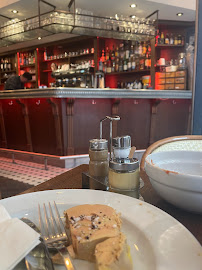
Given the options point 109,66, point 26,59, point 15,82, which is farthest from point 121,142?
point 26,59


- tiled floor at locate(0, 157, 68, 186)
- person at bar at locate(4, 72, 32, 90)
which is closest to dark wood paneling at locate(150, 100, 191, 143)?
tiled floor at locate(0, 157, 68, 186)

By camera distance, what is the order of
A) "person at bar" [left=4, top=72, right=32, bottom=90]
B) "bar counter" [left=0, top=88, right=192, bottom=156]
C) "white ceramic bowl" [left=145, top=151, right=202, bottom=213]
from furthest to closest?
"person at bar" [left=4, top=72, right=32, bottom=90] < "bar counter" [left=0, top=88, right=192, bottom=156] < "white ceramic bowl" [left=145, top=151, right=202, bottom=213]

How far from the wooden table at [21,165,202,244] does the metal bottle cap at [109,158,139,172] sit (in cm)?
12

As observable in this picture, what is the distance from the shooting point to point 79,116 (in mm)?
4086

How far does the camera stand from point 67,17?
181 inches

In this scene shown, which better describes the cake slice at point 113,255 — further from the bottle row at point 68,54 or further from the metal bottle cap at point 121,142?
the bottle row at point 68,54

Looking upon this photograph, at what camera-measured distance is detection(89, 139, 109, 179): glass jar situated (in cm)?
79

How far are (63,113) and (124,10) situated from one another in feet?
10.0

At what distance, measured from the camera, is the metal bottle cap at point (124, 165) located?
0.64 m

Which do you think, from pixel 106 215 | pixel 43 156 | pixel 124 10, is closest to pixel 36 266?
pixel 106 215

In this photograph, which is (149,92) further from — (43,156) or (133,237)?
(133,237)

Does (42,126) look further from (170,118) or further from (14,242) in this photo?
(14,242)

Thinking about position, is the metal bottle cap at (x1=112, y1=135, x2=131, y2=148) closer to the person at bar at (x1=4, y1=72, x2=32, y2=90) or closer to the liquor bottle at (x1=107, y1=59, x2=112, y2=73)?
the person at bar at (x1=4, y1=72, x2=32, y2=90)

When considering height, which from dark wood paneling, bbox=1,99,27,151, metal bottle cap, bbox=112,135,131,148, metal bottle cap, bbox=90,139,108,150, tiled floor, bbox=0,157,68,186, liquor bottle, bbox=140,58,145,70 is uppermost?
liquor bottle, bbox=140,58,145,70
